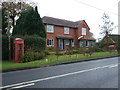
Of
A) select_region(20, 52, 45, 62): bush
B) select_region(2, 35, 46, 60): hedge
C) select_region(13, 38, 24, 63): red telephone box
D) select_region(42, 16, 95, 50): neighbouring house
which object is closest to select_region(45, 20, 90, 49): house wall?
select_region(42, 16, 95, 50): neighbouring house

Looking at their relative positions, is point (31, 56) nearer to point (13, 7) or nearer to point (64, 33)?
point (13, 7)

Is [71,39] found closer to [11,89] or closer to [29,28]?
[29,28]

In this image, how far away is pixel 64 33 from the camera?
105 feet

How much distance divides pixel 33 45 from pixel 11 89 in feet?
36.4

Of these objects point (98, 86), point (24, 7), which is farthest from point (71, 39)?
point (98, 86)

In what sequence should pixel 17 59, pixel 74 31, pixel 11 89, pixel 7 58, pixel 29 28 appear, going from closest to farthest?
1. pixel 11 89
2. pixel 17 59
3. pixel 7 58
4. pixel 29 28
5. pixel 74 31

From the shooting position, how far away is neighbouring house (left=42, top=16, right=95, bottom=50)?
94.3 feet

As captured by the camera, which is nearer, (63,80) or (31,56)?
(63,80)

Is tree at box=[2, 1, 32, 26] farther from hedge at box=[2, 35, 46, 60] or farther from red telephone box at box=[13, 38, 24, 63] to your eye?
red telephone box at box=[13, 38, 24, 63]

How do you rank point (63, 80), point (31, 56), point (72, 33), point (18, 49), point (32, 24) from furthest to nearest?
point (72, 33)
point (32, 24)
point (31, 56)
point (18, 49)
point (63, 80)

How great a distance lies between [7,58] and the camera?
1509 cm

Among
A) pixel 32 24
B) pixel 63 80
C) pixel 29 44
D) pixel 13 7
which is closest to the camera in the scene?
pixel 63 80

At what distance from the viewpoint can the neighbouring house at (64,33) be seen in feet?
94.3

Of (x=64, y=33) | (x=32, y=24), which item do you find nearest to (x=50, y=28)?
(x=64, y=33)
